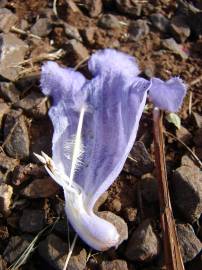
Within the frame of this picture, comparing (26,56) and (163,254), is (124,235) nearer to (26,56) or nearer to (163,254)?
(163,254)

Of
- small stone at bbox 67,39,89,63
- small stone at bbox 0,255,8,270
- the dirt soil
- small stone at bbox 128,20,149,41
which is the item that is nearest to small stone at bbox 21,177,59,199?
the dirt soil

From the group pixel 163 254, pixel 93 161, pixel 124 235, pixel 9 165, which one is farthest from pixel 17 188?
pixel 163 254

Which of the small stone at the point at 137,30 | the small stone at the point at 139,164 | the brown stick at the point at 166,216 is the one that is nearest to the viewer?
the brown stick at the point at 166,216

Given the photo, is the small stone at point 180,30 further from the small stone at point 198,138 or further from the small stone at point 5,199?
the small stone at point 5,199

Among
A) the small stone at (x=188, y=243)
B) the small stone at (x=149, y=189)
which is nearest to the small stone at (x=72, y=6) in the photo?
the small stone at (x=149, y=189)

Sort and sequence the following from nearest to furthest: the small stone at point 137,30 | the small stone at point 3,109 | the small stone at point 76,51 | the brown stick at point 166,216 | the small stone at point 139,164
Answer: the brown stick at point 166,216, the small stone at point 139,164, the small stone at point 3,109, the small stone at point 76,51, the small stone at point 137,30

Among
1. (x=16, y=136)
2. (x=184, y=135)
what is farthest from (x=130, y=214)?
(x=16, y=136)

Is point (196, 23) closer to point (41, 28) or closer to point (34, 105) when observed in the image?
point (41, 28)
